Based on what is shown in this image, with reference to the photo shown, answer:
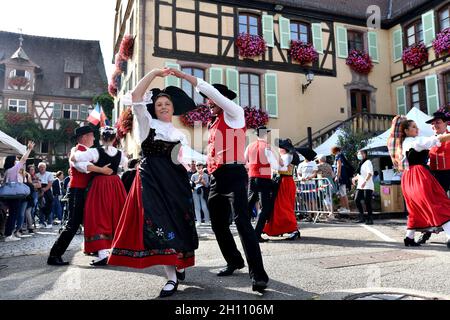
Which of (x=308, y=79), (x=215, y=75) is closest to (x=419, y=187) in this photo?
(x=215, y=75)

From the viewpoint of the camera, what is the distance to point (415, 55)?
61.6ft

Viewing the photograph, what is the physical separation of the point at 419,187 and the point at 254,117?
12.1 meters

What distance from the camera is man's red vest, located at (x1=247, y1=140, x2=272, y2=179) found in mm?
6326

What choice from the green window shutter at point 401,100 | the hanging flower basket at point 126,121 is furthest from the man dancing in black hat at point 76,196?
the green window shutter at point 401,100

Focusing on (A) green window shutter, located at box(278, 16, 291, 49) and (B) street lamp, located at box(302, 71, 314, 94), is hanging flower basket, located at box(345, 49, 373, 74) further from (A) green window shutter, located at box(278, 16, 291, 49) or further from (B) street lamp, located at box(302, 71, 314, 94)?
(A) green window shutter, located at box(278, 16, 291, 49)

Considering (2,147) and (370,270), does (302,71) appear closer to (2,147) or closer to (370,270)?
(2,147)

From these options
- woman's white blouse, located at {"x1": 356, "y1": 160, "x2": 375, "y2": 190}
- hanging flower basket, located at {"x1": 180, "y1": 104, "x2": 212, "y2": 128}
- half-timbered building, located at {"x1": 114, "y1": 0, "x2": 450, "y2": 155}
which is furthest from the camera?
half-timbered building, located at {"x1": 114, "y1": 0, "x2": 450, "y2": 155}

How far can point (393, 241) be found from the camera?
6.18 meters

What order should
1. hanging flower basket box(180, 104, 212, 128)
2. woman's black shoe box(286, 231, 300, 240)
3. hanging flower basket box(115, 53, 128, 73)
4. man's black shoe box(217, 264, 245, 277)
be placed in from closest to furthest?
man's black shoe box(217, 264, 245, 277)
woman's black shoe box(286, 231, 300, 240)
hanging flower basket box(180, 104, 212, 128)
hanging flower basket box(115, 53, 128, 73)

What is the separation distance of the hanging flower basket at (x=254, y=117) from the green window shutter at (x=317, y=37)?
4.42m

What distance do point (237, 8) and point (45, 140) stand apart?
22.3 m

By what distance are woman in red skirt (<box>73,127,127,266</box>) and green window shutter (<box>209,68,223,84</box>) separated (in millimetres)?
12200

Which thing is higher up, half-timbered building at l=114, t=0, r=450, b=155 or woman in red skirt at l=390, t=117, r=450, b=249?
half-timbered building at l=114, t=0, r=450, b=155

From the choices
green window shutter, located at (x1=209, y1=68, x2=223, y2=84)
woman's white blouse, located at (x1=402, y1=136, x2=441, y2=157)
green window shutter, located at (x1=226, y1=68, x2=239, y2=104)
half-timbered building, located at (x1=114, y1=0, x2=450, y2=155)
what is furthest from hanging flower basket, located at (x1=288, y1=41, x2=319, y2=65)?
woman's white blouse, located at (x1=402, y1=136, x2=441, y2=157)
